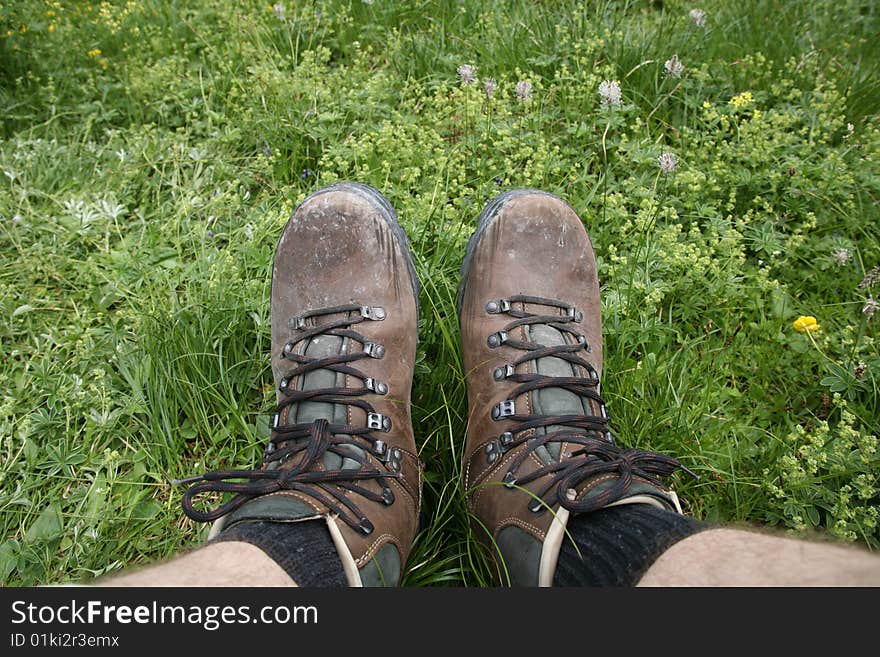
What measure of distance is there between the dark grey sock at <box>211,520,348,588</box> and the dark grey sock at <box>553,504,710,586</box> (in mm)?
504

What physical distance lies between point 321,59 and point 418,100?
0.47 metres

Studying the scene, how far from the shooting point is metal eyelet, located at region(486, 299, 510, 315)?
83.1 inches

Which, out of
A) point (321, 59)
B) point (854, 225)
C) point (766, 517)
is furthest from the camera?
point (321, 59)

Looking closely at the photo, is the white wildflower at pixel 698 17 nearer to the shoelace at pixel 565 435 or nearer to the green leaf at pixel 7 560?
the shoelace at pixel 565 435

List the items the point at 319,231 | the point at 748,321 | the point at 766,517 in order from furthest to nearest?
the point at 748,321
the point at 319,231
the point at 766,517

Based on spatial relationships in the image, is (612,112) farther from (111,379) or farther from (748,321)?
(111,379)

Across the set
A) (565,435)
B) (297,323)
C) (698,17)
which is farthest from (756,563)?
(698,17)

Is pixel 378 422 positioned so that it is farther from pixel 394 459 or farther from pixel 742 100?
pixel 742 100

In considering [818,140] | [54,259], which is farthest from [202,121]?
[818,140]

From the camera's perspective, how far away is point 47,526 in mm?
1969

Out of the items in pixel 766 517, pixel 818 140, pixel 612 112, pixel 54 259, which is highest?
pixel 612 112

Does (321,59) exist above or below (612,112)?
above

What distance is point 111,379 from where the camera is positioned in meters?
2.19

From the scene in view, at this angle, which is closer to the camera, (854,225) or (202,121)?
(854,225)
